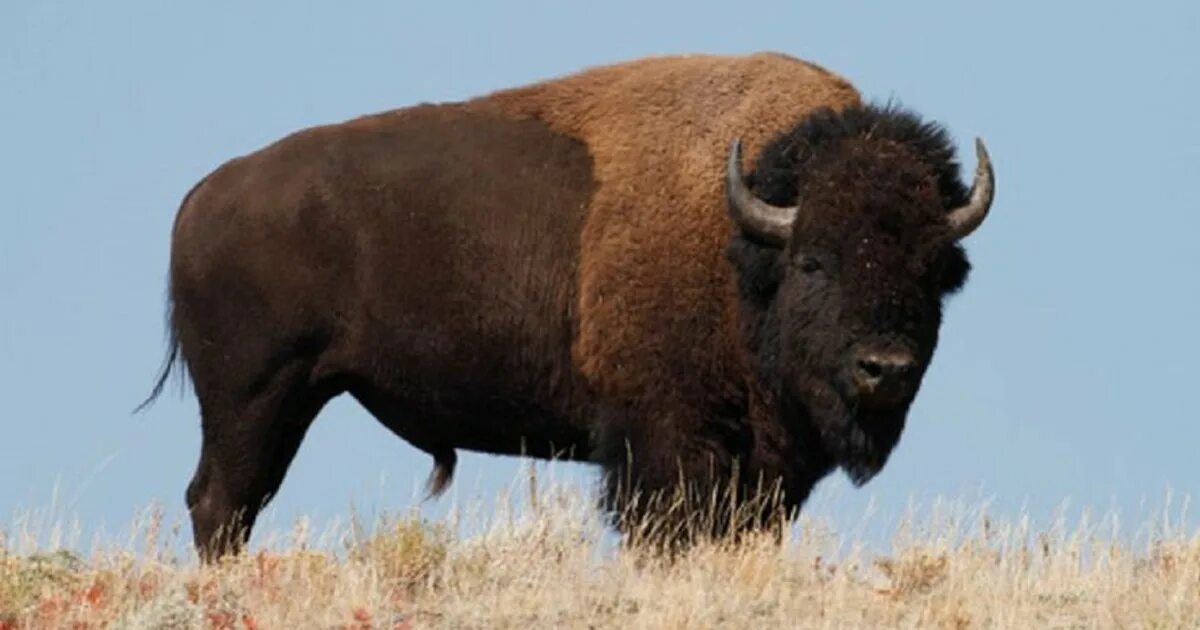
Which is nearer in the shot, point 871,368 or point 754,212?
point 871,368

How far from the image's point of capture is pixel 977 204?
12305 millimetres

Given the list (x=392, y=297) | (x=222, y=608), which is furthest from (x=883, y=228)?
(x=222, y=608)

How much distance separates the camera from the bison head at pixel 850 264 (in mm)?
11812

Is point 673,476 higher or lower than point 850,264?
lower

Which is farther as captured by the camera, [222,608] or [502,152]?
[502,152]

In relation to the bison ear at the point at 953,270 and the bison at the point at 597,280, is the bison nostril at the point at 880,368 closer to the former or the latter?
the bison at the point at 597,280

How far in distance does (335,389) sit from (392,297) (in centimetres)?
62

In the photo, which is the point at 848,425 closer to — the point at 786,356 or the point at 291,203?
the point at 786,356

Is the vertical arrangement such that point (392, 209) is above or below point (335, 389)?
above

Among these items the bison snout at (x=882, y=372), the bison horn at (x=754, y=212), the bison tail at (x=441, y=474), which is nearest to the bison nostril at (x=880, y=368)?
the bison snout at (x=882, y=372)

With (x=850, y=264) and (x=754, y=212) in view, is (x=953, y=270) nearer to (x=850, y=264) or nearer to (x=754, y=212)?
(x=850, y=264)

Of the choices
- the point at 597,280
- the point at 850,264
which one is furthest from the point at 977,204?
the point at 597,280

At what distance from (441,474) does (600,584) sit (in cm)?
313

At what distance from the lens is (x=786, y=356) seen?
40.0 ft
